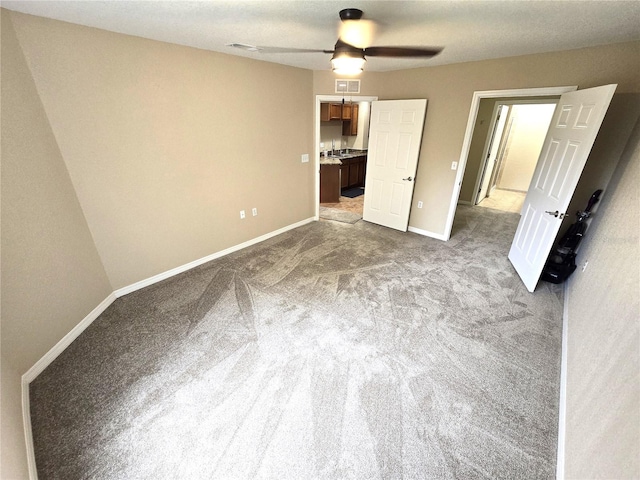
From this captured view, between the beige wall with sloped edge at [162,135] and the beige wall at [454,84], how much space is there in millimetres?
1230

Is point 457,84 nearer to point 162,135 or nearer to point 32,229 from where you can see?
point 162,135

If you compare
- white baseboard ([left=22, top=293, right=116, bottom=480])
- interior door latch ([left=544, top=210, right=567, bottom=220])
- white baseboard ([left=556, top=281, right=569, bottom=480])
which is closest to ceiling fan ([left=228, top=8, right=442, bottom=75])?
interior door latch ([left=544, top=210, right=567, bottom=220])

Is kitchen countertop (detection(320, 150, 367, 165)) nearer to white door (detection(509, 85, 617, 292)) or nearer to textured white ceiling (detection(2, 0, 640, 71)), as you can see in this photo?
textured white ceiling (detection(2, 0, 640, 71))

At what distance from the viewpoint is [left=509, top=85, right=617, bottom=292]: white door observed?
2.30 metres

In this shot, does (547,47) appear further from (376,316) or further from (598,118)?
(376,316)

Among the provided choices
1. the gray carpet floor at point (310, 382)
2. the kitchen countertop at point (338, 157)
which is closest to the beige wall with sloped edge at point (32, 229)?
the gray carpet floor at point (310, 382)

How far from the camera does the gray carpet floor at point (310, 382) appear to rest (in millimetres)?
1462

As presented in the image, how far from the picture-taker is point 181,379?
190 cm

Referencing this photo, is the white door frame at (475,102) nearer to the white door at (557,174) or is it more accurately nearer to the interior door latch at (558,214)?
the white door at (557,174)

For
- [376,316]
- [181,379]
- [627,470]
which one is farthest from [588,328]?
[181,379]

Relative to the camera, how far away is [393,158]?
4.20 meters

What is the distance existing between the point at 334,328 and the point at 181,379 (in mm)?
1250

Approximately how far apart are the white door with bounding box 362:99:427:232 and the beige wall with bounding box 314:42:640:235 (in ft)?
0.45

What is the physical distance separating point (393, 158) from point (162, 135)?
125 inches
